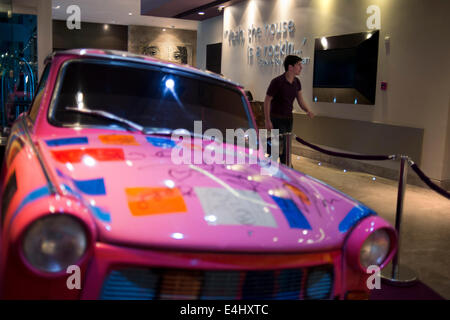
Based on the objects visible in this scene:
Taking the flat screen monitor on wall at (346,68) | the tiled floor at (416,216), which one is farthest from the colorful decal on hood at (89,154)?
the flat screen monitor on wall at (346,68)

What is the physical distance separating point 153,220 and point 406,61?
6497 mm

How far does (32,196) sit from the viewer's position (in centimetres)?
148

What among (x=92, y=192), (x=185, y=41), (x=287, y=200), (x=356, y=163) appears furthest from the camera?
(x=185, y=41)

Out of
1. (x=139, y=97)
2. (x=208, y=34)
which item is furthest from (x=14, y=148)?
(x=208, y=34)

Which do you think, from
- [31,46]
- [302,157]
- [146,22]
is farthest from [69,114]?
[146,22]

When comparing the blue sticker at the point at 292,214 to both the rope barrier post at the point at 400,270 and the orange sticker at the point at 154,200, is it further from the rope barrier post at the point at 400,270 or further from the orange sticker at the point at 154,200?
the rope barrier post at the point at 400,270

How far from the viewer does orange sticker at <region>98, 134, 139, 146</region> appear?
2.16 m

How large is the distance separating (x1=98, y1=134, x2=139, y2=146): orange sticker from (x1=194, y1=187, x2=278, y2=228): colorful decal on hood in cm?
56

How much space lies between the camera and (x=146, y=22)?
21109 mm
